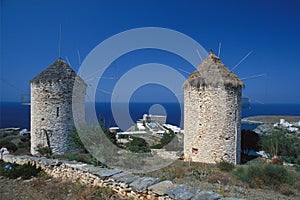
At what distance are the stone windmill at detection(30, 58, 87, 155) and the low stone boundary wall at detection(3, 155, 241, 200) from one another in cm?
534

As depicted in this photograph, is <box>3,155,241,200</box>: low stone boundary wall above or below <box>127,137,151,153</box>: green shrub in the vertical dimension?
above

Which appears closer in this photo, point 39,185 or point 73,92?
point 39,185

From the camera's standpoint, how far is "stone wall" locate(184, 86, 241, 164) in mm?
11258

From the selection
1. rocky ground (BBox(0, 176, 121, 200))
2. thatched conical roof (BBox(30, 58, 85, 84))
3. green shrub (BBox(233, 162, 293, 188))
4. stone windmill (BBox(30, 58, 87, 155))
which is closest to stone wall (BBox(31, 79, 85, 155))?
stone windmill (BBox(30, 58, 87, 155))

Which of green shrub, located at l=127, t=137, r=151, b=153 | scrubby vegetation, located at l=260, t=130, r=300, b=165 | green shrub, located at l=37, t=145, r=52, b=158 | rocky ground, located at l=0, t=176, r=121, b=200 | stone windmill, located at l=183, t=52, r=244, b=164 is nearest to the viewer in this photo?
rocky ground, located at l=0, t=176, r=121, b=200

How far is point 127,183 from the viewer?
15.9ft

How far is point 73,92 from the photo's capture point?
42.4ft

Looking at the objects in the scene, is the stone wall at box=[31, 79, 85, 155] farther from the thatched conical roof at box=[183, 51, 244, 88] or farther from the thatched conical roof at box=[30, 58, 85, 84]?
the thatched conical roof at box=[183, 51, 244, 88]

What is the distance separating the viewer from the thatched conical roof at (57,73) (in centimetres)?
1261

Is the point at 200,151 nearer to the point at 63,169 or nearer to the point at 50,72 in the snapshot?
the point at 63,169

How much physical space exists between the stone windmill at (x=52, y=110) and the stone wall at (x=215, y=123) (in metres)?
7.68

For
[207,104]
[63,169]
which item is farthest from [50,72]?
[207,104]

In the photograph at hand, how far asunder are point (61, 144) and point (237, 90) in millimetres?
10965

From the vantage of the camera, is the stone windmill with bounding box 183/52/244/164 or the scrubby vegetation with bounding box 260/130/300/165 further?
the scrubby vegetation with bounding box 260/130/300/165
